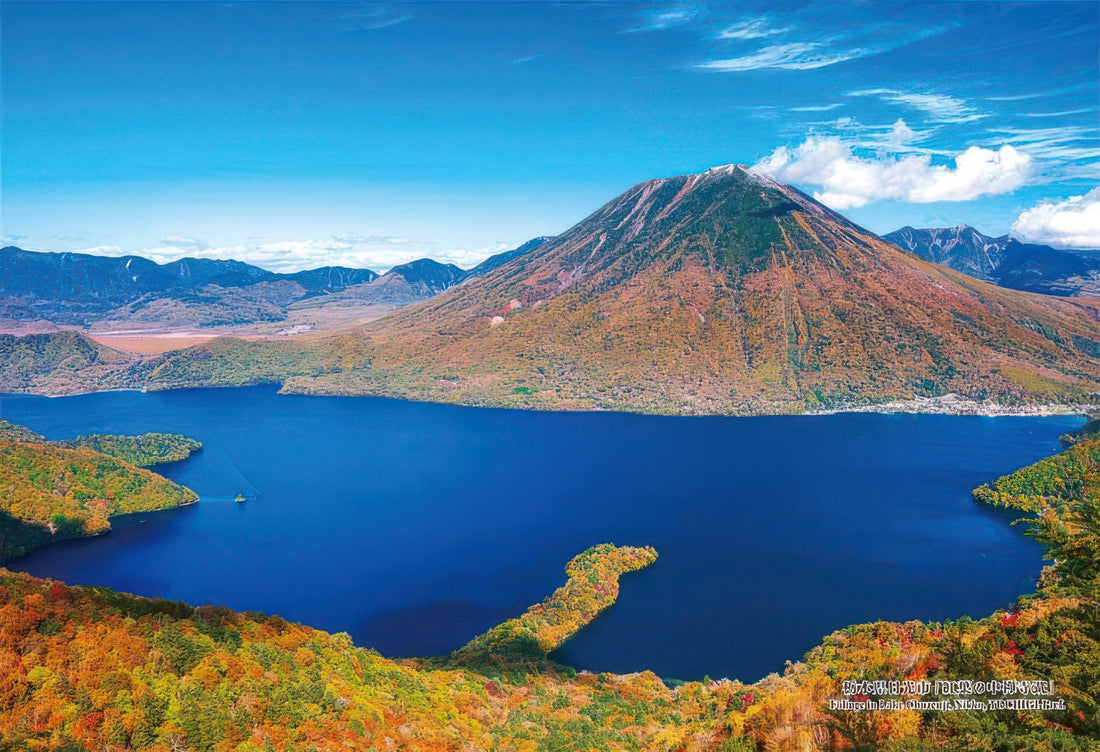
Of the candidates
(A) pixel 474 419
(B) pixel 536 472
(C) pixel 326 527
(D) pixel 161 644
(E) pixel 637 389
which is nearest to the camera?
(D) pixel 161 644

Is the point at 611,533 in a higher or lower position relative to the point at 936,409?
lower

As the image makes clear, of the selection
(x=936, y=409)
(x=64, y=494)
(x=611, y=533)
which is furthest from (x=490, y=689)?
(x=936, y=409)

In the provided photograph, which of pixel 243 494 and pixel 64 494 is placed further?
pixel 243 494

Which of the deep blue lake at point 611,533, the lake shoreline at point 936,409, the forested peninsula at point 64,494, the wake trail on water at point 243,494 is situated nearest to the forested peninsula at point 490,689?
the deep blue lake at point 611,533

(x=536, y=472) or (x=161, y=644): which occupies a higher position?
(x=161, y=644)

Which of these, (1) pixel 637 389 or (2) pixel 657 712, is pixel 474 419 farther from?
(2) pixel 657 712

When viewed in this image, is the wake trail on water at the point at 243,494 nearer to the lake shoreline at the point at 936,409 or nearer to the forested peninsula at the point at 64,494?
the forested peninsula at the point at 64,494

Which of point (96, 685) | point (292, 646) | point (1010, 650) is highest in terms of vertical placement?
point (1010, 650)

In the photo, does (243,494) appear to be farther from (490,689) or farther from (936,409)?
(936,409)

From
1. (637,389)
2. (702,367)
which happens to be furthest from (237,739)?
(702,367)
